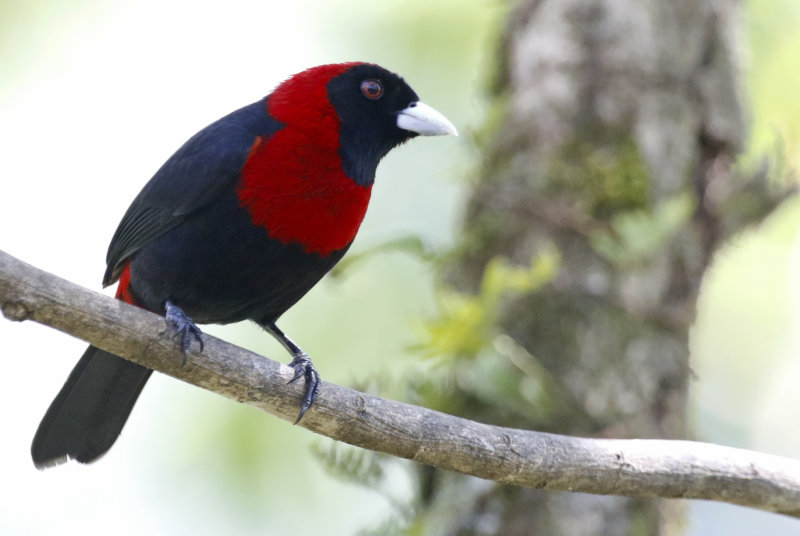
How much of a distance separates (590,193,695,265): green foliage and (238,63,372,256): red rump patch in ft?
3.29

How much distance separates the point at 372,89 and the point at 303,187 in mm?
689

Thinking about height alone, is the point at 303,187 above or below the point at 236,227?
above

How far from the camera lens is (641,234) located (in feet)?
12.4

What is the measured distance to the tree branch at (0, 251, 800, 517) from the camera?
2.70 metres

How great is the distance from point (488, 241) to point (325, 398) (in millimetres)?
1637

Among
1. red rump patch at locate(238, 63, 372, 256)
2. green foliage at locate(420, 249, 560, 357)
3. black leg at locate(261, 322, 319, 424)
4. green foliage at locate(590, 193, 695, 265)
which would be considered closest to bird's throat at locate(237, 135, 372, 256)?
red rump patch at locate(238, 63, 372, 256)

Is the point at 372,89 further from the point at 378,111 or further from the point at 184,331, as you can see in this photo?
the point at 184,331

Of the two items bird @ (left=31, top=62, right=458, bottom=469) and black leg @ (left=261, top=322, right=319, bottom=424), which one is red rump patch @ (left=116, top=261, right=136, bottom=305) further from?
black leg @ (left=261, top=322, right=319, bottom=424)

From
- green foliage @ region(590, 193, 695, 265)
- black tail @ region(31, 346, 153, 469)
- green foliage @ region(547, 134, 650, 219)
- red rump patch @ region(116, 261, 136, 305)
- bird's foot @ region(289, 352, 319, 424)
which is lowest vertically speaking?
black tail @ region(31, 346, 153, 469)

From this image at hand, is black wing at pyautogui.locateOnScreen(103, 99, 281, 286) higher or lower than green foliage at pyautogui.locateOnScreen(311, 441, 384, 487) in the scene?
higher

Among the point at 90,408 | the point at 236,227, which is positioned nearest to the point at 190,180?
the point at 236,227

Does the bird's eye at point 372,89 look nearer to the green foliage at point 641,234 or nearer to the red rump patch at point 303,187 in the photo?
the red rump patch at point 303,187

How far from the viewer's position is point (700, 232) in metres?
4.27

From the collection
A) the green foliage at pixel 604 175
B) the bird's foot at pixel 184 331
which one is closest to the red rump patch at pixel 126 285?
the bird's foot at pixel 184 331
